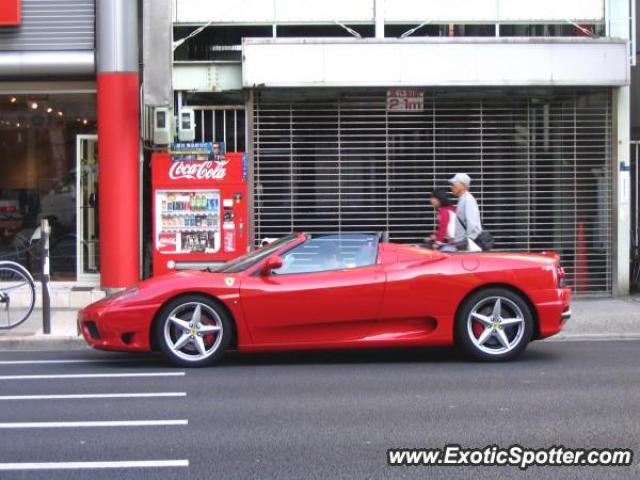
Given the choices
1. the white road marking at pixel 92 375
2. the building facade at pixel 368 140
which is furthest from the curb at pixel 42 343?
the building facade at pixel 368 140

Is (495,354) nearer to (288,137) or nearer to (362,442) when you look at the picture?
(362,442)

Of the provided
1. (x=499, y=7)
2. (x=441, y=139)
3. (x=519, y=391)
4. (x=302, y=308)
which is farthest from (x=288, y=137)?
(x=519, y=391)

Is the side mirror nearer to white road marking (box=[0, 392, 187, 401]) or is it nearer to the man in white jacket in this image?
white road marking (box=[0, 392, 187, 401])

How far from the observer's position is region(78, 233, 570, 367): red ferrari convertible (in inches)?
336

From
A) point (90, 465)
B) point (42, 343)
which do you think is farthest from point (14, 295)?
point (90, 465)

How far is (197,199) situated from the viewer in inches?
531

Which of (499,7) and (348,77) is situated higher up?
(499,7)

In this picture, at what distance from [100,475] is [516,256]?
5080 mm

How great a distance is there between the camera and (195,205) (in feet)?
44.2

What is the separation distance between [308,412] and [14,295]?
5651 mm

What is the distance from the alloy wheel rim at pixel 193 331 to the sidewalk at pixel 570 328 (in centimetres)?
227

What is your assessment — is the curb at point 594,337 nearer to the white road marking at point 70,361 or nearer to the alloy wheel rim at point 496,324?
the alloy wheel rim at point 496,324

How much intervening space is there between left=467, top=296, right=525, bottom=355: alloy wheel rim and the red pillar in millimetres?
6414

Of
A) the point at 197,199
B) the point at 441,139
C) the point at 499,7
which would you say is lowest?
the point at 197,199
